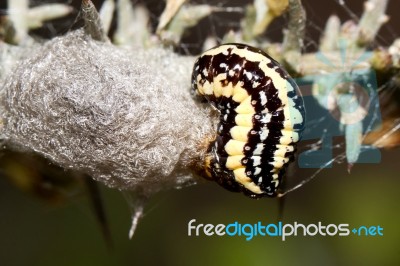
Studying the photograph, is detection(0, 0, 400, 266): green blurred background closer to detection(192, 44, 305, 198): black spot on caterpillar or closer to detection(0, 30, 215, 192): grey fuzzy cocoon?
detection(192, 44, 305, 198): black spot on caterpillar

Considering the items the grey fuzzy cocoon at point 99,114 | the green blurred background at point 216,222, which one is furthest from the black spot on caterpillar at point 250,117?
the green blurred background at point 216,222

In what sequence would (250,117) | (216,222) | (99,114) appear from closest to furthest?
(99,114)
(250,117)
(216,222)

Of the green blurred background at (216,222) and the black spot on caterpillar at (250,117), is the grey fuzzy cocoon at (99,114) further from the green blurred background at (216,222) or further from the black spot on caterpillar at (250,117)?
the green blurred background at (216,222)

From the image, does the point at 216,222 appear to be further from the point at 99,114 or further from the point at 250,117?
the point at 99,114

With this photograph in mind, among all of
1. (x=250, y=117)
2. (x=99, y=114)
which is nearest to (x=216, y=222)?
(x=250, y=117)

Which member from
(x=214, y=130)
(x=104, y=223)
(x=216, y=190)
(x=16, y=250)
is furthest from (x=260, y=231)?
(x=16, y=250)

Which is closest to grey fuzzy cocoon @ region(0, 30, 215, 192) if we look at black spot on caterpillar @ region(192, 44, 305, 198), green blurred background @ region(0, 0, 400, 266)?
black spot on caterpillar @ region(192, 44, 305, 198)
